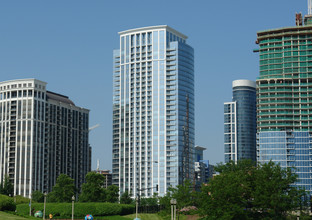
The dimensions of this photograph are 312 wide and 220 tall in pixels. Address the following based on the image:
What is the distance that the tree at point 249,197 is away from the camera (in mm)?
100000

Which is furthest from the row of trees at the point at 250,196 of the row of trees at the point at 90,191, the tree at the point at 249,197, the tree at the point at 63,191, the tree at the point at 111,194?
the tree at the point at 63,191

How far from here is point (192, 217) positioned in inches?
5187

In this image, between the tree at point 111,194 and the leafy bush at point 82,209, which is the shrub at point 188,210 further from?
the tree at point 111,194

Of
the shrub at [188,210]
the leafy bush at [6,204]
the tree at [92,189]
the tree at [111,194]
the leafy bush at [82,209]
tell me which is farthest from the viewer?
the tree at [111,194]

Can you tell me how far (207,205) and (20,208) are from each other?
6050 centimetres

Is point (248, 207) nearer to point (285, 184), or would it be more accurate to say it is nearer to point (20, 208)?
point (285, 184)

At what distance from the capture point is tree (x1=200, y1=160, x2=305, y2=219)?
100 meters

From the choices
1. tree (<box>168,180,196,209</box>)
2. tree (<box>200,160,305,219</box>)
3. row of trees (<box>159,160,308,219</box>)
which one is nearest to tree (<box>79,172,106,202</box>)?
tree (<box>168,180,196,209</box>)

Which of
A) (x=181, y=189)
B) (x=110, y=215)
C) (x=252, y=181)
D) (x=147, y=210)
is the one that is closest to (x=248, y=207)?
(x=252, y=181)

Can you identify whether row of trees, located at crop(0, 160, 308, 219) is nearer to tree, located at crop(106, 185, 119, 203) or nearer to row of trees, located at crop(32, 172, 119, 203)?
row of trees, located at crop(32, 172, 119, 203)

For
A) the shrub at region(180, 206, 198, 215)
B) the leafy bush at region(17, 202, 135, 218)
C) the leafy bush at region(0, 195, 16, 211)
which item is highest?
the leafy bush at region(0, 195, 16, 211)

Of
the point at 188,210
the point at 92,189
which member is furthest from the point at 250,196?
A: the point at 92,189

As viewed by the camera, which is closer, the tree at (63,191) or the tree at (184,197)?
the tree at (184,197)

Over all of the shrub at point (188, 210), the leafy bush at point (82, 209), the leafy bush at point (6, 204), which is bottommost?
the leafy bush at point (82, 209)
